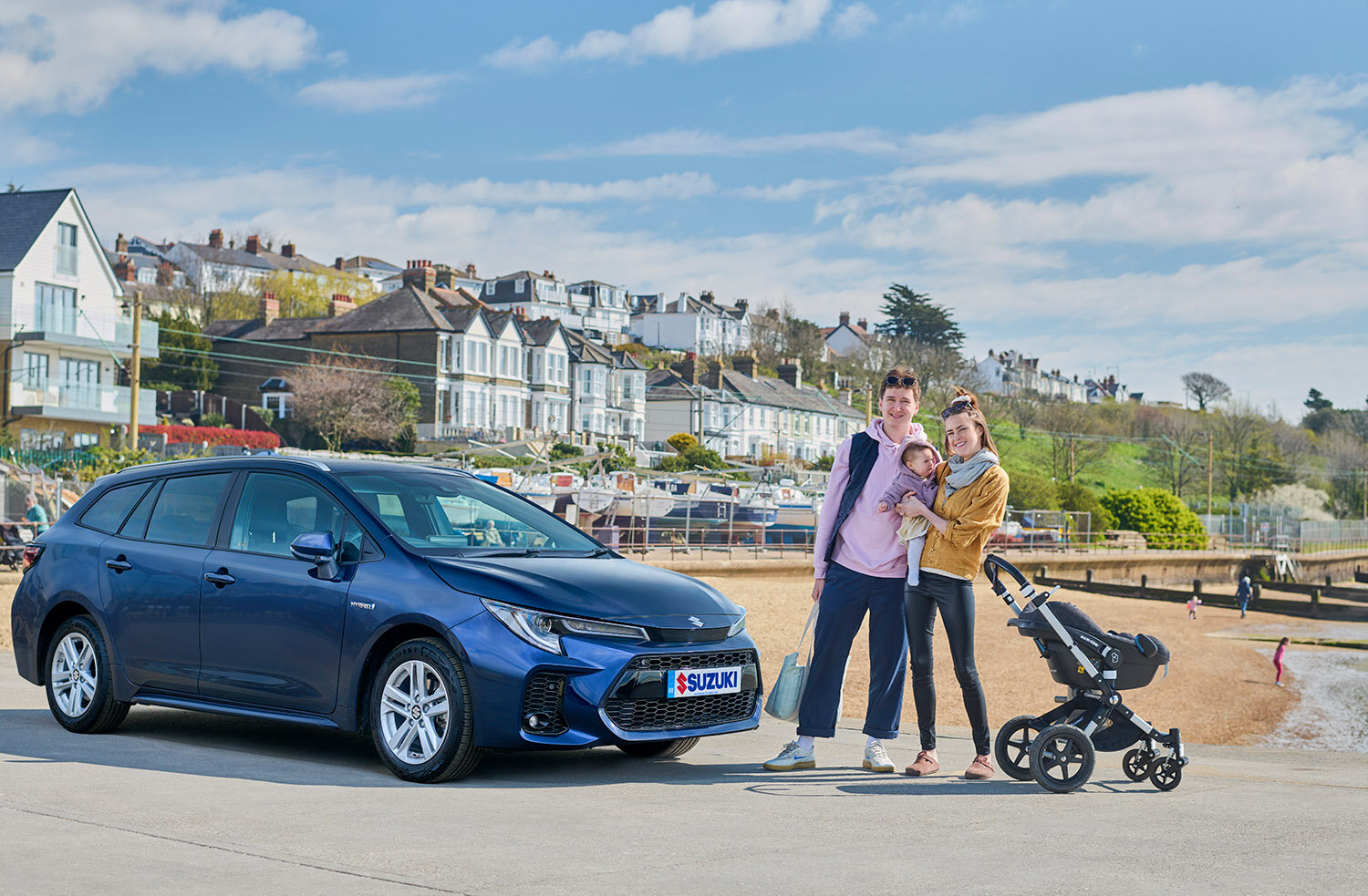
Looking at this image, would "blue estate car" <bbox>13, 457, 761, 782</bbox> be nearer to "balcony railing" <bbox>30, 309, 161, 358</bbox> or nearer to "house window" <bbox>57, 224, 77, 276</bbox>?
"balcony railing" <bbox>30, 309, 161, 358</bbox>

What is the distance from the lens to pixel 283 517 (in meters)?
7.72

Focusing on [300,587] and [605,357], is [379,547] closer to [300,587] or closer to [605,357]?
[300,587]

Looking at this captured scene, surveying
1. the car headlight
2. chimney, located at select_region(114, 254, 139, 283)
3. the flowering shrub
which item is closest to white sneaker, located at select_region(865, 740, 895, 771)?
the car headlight

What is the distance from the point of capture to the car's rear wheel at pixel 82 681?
831 centimetres

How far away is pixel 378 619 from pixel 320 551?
52cm

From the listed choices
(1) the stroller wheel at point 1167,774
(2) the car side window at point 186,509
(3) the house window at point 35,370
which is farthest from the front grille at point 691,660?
(3) the house window at point 35,370

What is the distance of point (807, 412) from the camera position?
113625 mm

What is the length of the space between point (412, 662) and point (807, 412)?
353 feet

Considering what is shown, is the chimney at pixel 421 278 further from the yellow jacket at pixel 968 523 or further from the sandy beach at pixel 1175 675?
the yellow jacket at pixel 968 523

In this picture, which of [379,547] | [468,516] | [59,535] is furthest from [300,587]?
[59,535]

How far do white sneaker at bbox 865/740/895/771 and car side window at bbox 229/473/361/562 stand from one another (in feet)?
10.2

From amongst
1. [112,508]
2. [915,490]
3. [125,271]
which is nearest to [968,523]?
[915,490]

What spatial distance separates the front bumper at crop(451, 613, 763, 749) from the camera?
260 inches

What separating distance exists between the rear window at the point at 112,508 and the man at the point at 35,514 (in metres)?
24.0
